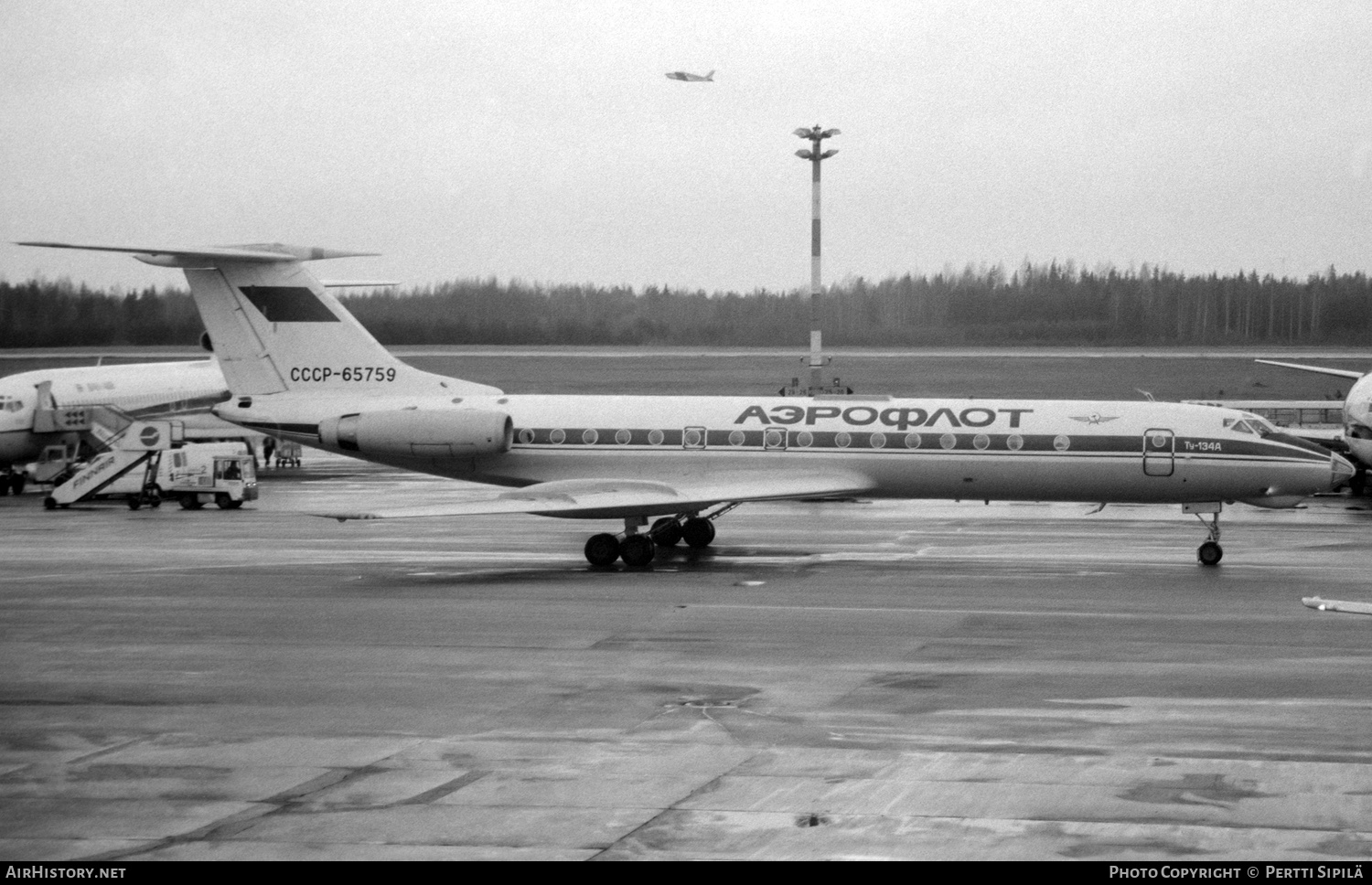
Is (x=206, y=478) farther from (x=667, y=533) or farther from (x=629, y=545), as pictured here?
(x=629, y=545)

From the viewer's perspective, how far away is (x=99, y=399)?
4522 cm

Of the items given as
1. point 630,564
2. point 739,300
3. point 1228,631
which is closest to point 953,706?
point 1228,631

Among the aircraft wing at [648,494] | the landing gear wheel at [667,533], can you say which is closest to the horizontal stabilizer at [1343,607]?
the aircraft wing at [648,494]

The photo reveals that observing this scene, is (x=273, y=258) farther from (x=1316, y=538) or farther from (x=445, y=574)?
(x=1316, y=538)

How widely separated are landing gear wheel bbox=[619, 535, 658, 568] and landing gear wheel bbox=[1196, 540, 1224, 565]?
8.97 metres

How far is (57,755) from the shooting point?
1254 centimetres

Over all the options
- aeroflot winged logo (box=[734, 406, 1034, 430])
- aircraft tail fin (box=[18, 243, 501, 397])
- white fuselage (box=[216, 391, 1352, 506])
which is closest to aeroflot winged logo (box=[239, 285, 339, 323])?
aircraft tail fin (box=[18, 243, 501, 397])

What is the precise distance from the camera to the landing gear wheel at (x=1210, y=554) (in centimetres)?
2466

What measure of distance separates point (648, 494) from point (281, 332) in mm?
7731

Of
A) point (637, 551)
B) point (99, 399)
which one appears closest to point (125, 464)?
point (99, 399)

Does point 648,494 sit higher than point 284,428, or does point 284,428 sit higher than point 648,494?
point 284,428

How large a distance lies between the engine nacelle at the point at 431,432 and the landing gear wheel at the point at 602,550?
2967 millimetres

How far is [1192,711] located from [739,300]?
50117 mm
